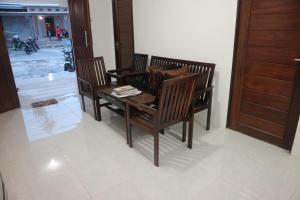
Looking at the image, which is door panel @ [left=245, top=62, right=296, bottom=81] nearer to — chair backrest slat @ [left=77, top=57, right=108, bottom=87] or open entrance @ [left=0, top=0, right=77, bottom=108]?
chair backrest slat @ [left=77, top=57, right=108, bottom=87]

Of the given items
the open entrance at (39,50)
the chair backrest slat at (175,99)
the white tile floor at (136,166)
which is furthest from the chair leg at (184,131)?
the open entrance at (39,50)

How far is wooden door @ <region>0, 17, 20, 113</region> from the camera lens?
3.56 meters

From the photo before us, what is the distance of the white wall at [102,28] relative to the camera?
14.1 feet

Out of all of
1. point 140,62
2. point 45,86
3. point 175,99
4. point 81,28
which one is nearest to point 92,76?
point 140,62

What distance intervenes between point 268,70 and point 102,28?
3.40m

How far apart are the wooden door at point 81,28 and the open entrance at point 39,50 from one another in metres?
0.53

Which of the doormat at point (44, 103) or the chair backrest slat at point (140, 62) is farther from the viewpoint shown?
the doormat at point (44, 103)

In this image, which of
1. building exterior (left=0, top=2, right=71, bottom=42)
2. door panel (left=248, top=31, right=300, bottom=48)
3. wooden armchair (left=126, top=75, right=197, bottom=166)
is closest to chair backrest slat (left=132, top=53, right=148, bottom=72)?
wooden armchair (left=126, top=75, right=197, bottom=166)

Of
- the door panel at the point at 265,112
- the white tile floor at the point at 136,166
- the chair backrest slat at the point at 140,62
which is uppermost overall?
the chair backrest slat at the point at 140,62

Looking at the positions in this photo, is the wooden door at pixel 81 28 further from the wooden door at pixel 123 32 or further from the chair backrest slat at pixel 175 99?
the chair backrest slat at pixel 175 99

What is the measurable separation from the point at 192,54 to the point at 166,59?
47 cm

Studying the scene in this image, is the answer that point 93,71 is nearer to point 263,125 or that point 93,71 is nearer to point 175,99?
point 175,99

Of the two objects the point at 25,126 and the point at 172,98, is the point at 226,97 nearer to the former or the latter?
the point at 172,98

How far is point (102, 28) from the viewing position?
446 centimetres
